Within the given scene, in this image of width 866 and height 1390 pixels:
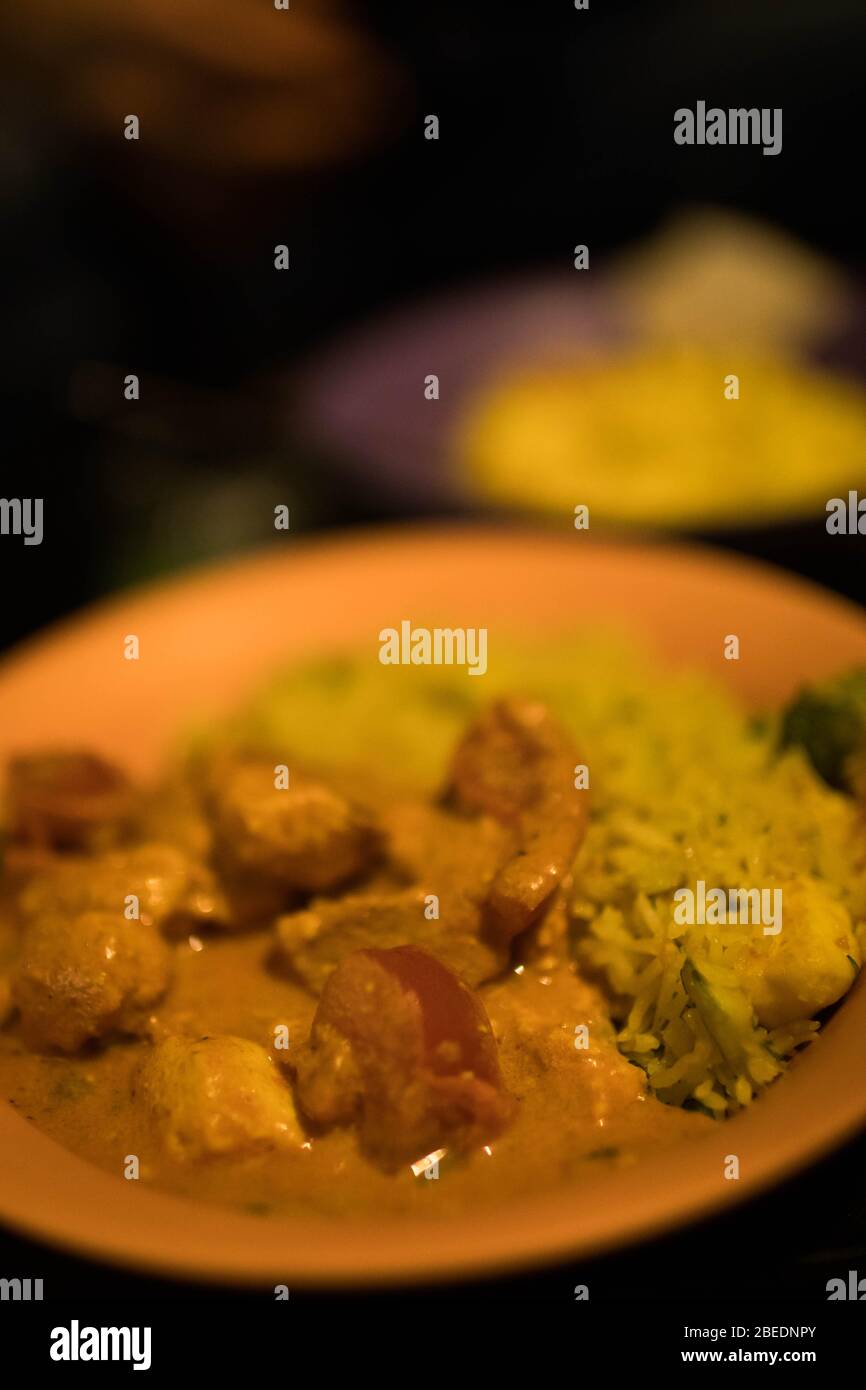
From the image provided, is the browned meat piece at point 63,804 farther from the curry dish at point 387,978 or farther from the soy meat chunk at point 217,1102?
the soy meat chunk at point 217,1102

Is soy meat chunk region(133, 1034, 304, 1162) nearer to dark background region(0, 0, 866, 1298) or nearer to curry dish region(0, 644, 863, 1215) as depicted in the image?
curry dish region(0, 644, 863, 1215)

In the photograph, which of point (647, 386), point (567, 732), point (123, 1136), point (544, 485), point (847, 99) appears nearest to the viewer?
point (123, 1136)

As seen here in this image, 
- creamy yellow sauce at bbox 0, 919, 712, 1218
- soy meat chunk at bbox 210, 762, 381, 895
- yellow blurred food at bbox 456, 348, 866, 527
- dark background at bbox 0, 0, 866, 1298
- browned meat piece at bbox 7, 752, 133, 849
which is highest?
dark background at bbox 0, 0, 866, 1298

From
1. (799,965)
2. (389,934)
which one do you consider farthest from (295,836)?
(799,965)

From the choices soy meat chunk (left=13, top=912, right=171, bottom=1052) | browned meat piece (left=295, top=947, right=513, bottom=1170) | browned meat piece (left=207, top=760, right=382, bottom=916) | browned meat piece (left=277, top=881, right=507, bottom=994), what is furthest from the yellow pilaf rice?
soy meat chunk (left=13, top=912, right=171, bottom=1052)
